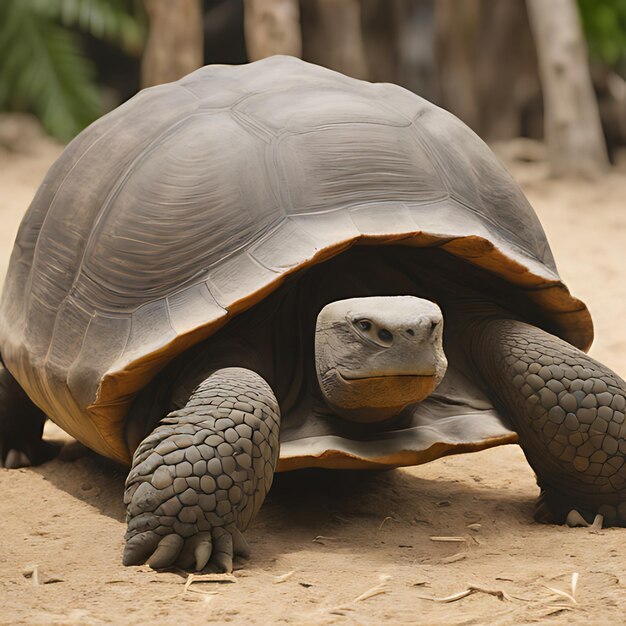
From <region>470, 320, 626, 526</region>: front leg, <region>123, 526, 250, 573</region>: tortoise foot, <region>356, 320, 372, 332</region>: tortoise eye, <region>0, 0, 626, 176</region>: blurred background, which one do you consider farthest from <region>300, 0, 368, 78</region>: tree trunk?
<region>123, 526, 250, 573</region>: tortoise foot

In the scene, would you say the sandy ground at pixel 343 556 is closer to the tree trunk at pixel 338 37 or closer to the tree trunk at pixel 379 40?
the tree trunk at pixel 338 37

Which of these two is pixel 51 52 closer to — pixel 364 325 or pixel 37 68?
pixel 37 68

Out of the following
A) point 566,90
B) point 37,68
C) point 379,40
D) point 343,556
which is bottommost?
point 343,556

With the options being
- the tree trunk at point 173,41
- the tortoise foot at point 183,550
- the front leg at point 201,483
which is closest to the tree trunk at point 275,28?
the tree trunk at point 173,41

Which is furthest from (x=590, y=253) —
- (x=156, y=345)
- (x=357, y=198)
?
(x=156, y=345)

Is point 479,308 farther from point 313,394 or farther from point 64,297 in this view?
point 64,297

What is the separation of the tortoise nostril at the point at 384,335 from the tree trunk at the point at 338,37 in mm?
7633

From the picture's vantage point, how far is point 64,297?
3221mm

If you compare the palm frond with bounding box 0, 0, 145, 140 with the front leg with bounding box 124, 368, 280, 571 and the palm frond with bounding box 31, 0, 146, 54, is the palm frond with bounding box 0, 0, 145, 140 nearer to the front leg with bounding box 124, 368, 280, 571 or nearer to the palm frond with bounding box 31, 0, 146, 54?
the palm frond with bounding box 31, 0, 146, 54

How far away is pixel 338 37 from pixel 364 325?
25.7ft

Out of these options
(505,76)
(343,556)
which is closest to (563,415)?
(343,556)

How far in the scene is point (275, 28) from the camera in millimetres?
8648

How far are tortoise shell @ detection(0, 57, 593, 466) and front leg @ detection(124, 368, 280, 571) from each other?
29cm

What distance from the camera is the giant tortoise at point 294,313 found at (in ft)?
8.38
